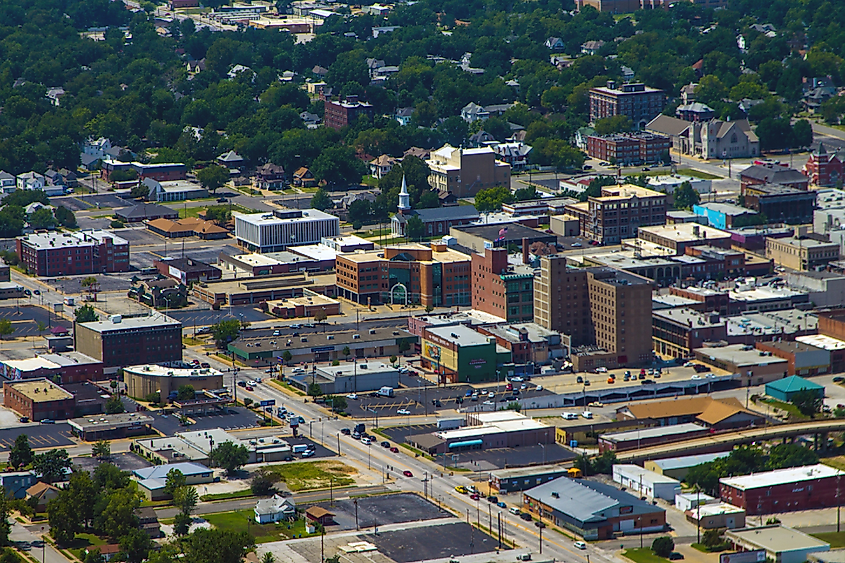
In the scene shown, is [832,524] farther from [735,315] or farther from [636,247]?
[636,247]

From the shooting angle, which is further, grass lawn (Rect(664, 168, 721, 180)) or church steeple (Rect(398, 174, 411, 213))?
grass lawn (Rect(664, 168, 721, 180))

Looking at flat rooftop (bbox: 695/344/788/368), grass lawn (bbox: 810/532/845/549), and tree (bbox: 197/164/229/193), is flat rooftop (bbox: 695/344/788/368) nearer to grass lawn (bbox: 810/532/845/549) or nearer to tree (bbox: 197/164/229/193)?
grass lawn (bbox: 810/532/845/549)

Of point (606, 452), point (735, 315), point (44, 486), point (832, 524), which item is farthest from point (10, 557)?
point (735, 315)

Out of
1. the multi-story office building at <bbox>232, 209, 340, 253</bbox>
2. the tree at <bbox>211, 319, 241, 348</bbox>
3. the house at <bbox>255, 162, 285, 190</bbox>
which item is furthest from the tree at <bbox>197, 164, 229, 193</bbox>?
the tree at <bbox>211, 319, 241, 348</bbox>

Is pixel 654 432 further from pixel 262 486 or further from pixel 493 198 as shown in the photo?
pixel 493 198

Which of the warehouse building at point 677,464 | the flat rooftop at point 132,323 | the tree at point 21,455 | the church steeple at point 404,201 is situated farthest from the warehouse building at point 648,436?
the church steeple at point 404,201

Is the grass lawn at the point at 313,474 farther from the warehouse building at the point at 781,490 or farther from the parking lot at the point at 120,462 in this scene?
the warehouse building at the point at 781,490
